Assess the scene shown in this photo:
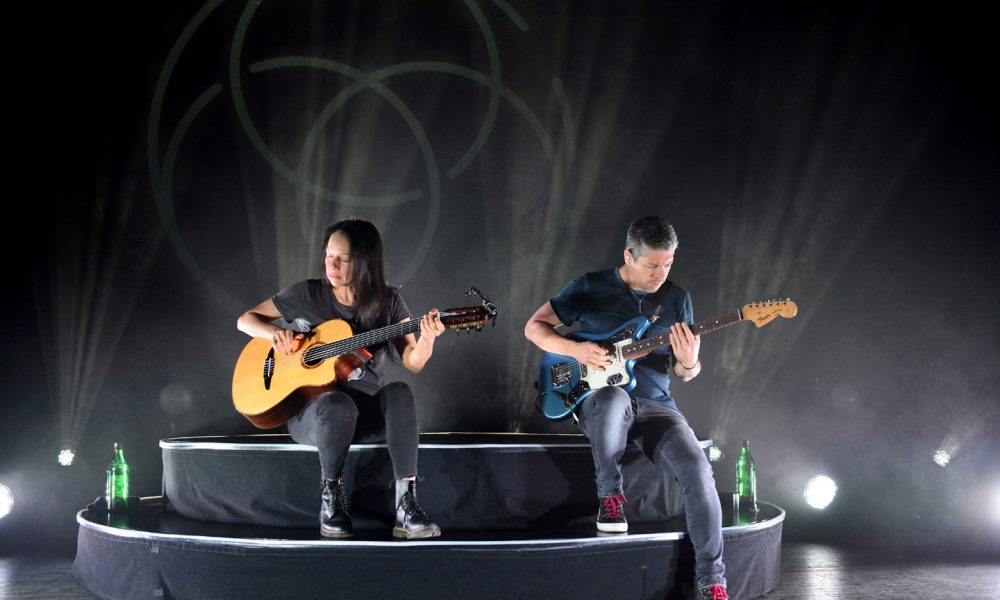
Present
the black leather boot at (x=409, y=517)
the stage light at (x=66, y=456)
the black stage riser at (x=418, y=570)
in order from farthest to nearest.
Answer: the stage light at (x=66, y=456) < the black leather boot at (x=409, y=517) < the black stage riser at (x=418, y=570)

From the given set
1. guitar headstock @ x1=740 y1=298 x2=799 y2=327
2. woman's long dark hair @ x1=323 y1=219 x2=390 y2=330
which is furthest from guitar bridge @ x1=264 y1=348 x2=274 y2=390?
guitar headstock @ x1=740 y1=298 x2=799 y2=327

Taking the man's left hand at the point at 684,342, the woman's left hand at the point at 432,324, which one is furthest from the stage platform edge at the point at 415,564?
the woman's left hand at the point at 432,324

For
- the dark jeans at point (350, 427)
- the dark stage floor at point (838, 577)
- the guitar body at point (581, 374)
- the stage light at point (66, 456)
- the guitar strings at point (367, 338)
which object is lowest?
the dark stage floor at point (838, 577)

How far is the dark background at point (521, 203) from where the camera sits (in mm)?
4676

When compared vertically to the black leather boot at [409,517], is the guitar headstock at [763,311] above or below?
above

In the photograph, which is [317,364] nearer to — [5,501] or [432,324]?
[432,324]

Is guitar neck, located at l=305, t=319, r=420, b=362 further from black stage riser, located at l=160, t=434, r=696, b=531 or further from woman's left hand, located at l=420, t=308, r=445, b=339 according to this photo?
black stage riser, located at l=160, t=434, r=696, b=531

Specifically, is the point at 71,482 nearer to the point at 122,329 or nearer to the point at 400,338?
the point at 122,329

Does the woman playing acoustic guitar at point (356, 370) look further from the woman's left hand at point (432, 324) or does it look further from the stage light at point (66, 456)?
the stage light at point (66, 456)

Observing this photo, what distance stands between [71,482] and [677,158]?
4.08m

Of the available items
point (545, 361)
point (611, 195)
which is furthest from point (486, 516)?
point (611, 195)

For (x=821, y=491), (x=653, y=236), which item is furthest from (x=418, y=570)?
(x=821, y=491)

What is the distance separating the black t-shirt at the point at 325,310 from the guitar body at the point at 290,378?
→ 9 centimetres

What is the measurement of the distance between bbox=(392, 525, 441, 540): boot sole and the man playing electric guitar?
63cm
